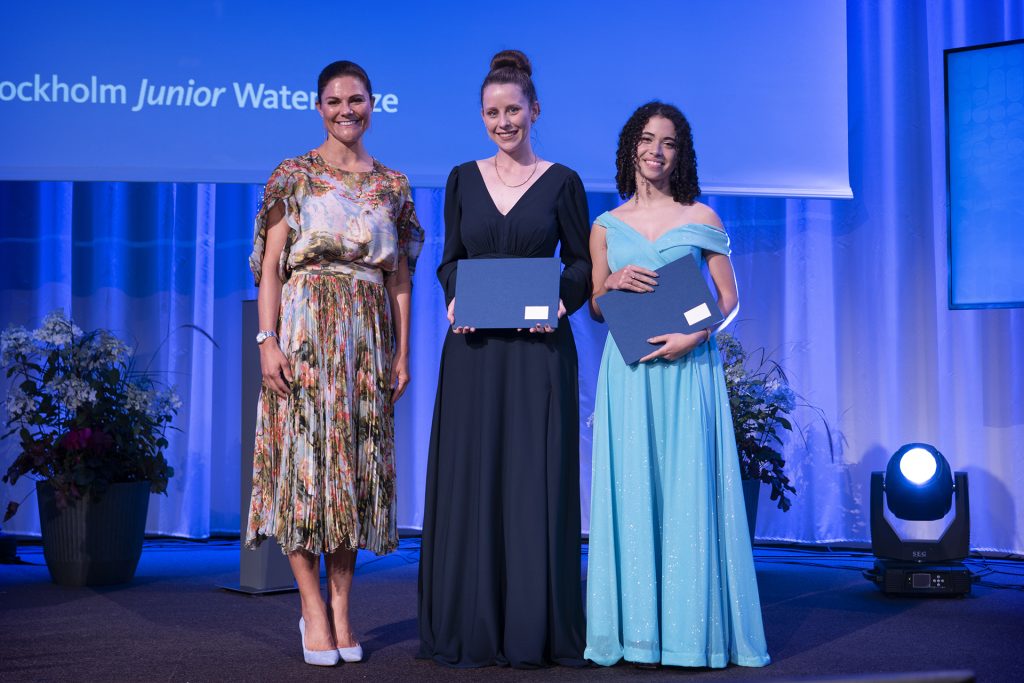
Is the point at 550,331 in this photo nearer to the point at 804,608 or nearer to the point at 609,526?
the point at 609,526

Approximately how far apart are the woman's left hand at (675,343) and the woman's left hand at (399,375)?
0.63 m

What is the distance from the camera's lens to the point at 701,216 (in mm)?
2633

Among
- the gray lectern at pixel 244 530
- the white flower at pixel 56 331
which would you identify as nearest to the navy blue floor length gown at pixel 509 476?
the gray lectern at pixel 244 530

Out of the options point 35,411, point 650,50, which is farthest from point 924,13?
→ point 35,411

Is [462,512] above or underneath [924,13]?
underneath

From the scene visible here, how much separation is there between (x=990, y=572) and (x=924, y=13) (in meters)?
2.57

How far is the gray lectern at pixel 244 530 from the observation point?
12.1 feet

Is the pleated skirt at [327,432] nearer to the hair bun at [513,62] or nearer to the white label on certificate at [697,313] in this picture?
the hair bun at [513,62]

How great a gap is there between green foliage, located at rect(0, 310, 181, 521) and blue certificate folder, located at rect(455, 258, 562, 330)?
193 centimetres

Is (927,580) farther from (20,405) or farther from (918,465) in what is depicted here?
(20,405)

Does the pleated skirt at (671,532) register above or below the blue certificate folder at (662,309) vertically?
below

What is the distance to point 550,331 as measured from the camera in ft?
8.36

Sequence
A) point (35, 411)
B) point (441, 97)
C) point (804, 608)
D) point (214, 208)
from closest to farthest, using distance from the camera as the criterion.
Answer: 1. point (804, 608)
2. point (35, 411)
3. point (441, 97)
4. point (214, 208)

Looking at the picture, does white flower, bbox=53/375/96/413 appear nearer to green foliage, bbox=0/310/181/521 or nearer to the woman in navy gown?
green foliage, bbox=0/310/181/521
